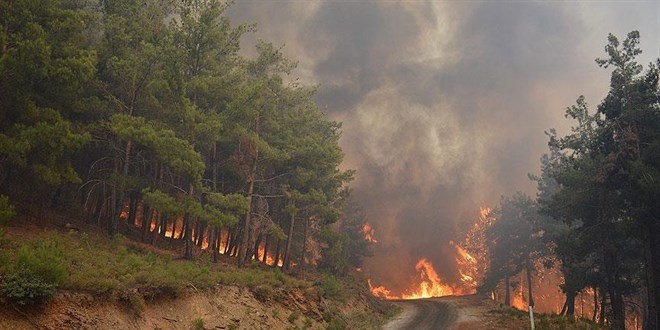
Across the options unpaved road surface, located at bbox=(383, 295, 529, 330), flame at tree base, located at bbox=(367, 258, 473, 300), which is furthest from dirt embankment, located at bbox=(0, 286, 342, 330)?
flame at tree base, located at bbox=(367, 258, 473, 300)

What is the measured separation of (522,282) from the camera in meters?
73.3

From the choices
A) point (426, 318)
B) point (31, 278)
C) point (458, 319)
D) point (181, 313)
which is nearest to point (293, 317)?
point (181, 313)

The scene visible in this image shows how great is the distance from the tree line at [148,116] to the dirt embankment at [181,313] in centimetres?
534

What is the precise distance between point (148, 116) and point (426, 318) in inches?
914

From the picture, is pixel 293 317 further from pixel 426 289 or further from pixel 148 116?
pixel 426 289

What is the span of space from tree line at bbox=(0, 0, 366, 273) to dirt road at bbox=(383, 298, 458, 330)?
8.55m

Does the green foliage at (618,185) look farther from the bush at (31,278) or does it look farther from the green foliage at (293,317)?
the bush at (31,278)

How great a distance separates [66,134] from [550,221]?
158ft

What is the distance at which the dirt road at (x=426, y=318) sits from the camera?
25.8 meters

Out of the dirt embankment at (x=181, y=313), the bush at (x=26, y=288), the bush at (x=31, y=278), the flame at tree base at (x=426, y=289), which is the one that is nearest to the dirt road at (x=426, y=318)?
the dirt embankment at (x=181, y=313)

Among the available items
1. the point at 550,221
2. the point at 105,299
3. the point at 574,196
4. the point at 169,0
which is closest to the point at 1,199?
the point at 105,299

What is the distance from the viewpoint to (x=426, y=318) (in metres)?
29.0

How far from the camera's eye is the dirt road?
84.7ft

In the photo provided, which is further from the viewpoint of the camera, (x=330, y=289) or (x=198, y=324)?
(x=330, y=289)
